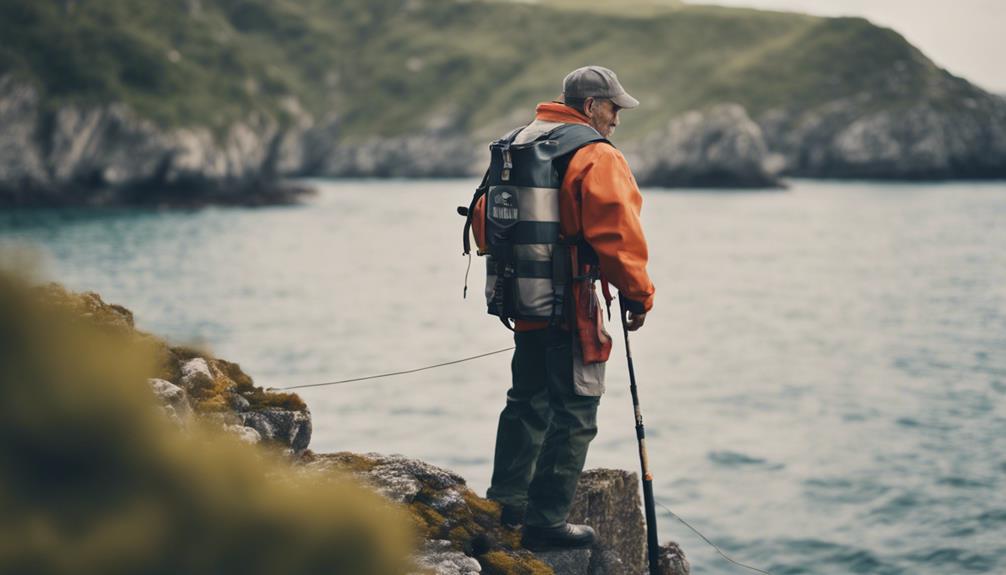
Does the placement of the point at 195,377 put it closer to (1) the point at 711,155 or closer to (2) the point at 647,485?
(2) the point at 647,485

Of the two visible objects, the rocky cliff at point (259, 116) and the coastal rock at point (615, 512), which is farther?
the rocky cliff at point (259, 116)

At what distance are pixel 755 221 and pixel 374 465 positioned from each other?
7684 cm

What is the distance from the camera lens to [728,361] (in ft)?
85.8

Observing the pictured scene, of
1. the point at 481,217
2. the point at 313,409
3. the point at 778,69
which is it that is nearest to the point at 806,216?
the point at 313,409

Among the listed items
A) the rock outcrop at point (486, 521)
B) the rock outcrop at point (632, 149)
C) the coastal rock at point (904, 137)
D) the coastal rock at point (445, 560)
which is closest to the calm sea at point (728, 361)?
the rock outcrop at point (486, 521)

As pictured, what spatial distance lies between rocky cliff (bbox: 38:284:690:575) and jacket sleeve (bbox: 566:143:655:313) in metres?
1.88

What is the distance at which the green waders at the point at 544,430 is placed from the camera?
5.91 m

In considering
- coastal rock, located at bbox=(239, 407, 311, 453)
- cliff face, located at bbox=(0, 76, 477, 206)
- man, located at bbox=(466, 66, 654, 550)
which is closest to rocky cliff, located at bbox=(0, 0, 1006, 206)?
cliff face, located at bbox=(0, 76, 477, 206)

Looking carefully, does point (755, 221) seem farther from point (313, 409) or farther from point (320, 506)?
point (320, 506)

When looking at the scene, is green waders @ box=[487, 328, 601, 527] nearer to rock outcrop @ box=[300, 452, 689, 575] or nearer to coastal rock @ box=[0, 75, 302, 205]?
rock outcrop @ box=[300, 452, 689, 575]

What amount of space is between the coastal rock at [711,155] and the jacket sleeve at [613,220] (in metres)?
128

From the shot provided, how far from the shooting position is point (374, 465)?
662 centimetres

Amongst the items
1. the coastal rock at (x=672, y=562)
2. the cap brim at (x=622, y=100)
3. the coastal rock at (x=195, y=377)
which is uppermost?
the cap brim at (x=622, y=100)

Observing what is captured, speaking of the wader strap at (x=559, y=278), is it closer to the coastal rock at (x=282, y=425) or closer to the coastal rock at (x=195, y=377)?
the coastal rock at (x=282, y=425)
